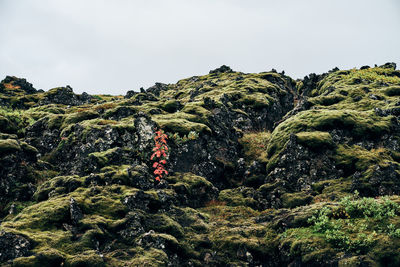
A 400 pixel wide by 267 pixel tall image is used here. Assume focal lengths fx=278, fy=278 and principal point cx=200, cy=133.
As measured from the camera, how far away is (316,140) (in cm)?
2789

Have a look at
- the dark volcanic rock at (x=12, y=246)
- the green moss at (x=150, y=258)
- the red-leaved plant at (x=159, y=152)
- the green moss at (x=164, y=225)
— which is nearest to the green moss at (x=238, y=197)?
the red-leaved plant at (x=159, y=152)

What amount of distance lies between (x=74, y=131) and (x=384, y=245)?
28.9 meters

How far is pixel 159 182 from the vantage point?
890 inches

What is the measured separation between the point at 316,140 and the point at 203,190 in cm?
1265

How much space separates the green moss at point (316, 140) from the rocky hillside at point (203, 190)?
0.15 metres

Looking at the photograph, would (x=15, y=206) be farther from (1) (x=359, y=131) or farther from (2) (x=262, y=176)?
(1) (x=359, y=131)

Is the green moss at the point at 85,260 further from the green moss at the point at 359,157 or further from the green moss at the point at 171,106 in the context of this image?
the green moss at the point at 171,106

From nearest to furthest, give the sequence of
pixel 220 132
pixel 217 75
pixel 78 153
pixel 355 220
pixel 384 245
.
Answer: pixel 384 245 → pixel 355 220 → pixel 78 153 → pixel 220 132 → pixel 217 75

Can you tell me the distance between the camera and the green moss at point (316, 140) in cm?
2756

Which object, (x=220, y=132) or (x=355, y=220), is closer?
(x=355, y=220)

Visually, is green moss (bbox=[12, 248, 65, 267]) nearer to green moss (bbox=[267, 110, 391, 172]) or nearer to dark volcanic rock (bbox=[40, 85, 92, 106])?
green moss (bbox=[267, 110, 391, 172])

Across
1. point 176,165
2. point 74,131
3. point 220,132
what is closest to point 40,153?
point 74,131

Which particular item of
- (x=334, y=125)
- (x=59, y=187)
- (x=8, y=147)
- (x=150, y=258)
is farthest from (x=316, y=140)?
(x=8, y=147)

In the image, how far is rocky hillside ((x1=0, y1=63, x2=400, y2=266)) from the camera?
14.5 m
